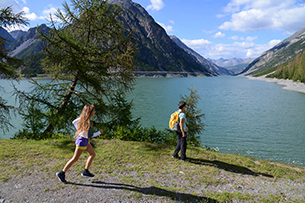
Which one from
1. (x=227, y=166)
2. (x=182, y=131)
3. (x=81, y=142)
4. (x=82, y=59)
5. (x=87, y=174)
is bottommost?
(x=227, y=166)

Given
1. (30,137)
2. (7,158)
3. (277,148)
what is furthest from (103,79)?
(277,148)

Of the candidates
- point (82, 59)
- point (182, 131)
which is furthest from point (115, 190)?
point (82, 59)

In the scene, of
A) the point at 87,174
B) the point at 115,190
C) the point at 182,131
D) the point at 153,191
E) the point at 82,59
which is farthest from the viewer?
the point at 82,59

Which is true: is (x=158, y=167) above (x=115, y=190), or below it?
below

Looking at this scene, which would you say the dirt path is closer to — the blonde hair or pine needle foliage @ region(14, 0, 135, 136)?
the blonde hair

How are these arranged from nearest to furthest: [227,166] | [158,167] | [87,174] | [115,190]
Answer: [115,190] < [87,174] < [158,167] < [227,166]

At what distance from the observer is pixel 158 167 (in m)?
7.58

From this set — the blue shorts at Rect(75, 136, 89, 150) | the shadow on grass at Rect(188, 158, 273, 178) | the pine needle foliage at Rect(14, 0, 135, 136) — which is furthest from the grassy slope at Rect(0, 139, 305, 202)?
the pine needle foliage at Rect(14, 0, 135, 136)

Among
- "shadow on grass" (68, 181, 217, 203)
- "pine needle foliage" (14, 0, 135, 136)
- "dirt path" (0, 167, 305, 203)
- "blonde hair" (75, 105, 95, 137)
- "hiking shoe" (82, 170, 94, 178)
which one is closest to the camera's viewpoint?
"dirt path" (0, 167, 305, 203)

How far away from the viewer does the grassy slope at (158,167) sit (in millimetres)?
6083

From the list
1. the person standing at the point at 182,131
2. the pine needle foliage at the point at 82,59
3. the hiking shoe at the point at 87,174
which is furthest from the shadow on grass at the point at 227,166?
the pine needle foliage at the point at 82,59

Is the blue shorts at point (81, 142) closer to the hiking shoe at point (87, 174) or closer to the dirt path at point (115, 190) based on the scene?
the hiking shoe at point (87, 174)

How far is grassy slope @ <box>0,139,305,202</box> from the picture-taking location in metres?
6.08

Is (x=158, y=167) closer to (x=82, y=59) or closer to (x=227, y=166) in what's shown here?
(x=227, y=166)
